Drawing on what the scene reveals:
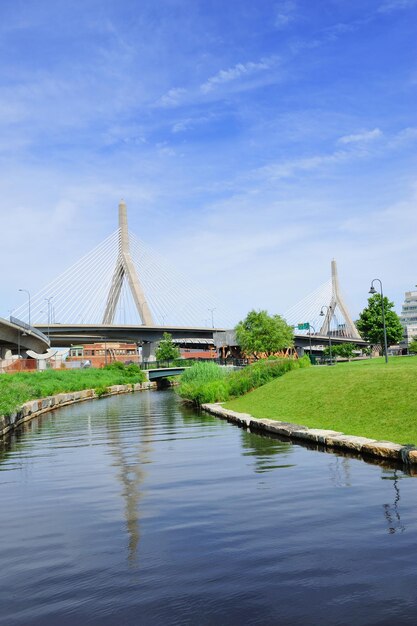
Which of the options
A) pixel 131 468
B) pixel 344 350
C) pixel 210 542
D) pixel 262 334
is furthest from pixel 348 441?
pixel 344 350

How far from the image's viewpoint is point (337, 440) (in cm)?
1577

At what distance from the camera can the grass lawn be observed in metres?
16.5

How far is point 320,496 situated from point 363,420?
8.01 m

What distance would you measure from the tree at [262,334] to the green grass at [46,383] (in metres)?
17.5

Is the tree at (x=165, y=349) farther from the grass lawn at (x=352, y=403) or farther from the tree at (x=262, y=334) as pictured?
the grass lawn at (x=352, y=403)

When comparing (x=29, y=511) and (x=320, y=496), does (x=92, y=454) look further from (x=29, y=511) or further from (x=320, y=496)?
(x=320, y=496)

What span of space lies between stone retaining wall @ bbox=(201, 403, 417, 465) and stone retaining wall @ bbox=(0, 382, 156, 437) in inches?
419

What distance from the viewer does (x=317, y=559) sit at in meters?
7.21

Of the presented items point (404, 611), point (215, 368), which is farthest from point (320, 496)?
point (215, 368)

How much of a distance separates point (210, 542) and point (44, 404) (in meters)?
31.7

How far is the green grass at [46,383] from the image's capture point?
95.0 ft

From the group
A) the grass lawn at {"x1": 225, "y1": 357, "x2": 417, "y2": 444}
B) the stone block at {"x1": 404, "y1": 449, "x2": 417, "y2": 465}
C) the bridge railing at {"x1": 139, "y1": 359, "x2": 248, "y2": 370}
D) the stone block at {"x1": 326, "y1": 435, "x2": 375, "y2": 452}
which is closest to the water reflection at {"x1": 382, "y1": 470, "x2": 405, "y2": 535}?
the stone block at {"x1": 404, "y1": 449, "x2": 417, "y2": 465}

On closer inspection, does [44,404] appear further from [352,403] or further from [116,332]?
[116,332]

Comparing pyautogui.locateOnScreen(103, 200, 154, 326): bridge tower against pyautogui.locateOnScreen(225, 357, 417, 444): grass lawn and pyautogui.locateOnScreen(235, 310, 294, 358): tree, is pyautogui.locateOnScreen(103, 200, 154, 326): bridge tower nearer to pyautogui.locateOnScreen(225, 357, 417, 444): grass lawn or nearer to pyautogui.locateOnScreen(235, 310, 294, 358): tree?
pyautogui.locateOnScreen(235, 310, 294, 358): tree
